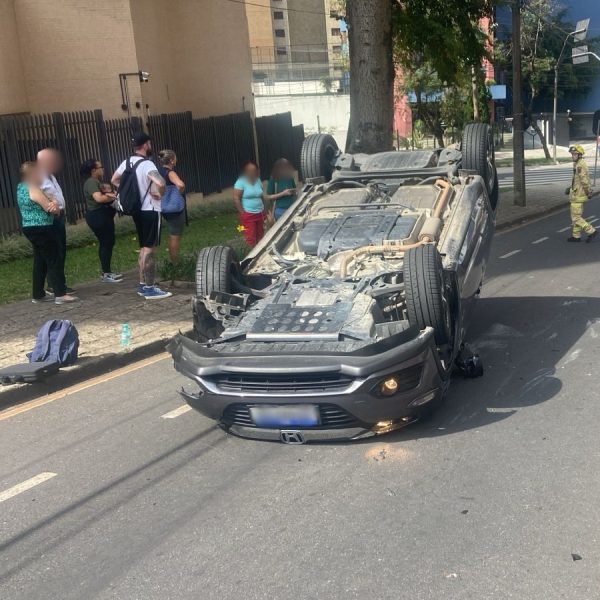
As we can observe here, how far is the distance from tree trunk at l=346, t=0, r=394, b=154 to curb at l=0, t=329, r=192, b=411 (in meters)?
7.76

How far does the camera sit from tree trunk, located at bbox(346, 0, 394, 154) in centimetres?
1509

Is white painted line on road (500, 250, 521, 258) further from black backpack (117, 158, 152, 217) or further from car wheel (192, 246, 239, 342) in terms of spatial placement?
car wheel (192, 246, 239, 342)

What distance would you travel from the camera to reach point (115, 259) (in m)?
14.1

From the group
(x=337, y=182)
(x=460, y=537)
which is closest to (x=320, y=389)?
(x=460, y=537)

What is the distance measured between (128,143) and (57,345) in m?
11.0

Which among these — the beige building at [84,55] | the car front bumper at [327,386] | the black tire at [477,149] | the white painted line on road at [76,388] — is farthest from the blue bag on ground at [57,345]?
the beige building at [84,55]

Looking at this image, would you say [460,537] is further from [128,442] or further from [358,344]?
[128,442]

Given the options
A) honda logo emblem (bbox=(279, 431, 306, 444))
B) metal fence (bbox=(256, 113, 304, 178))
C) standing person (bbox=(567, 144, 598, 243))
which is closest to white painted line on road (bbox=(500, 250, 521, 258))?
standing person (bbox=(567, 144, 598, 243))

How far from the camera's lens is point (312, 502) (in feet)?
16.8

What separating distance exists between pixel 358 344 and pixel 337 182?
3.45 meters

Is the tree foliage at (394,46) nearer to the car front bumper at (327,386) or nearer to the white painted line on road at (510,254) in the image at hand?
the white painted line on road at (510,254)

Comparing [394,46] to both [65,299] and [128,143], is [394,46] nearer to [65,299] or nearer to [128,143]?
[128,143]

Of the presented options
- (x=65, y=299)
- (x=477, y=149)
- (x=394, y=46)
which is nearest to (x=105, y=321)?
(x=65, y=299)

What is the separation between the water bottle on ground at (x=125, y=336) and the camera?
29.1 ft
